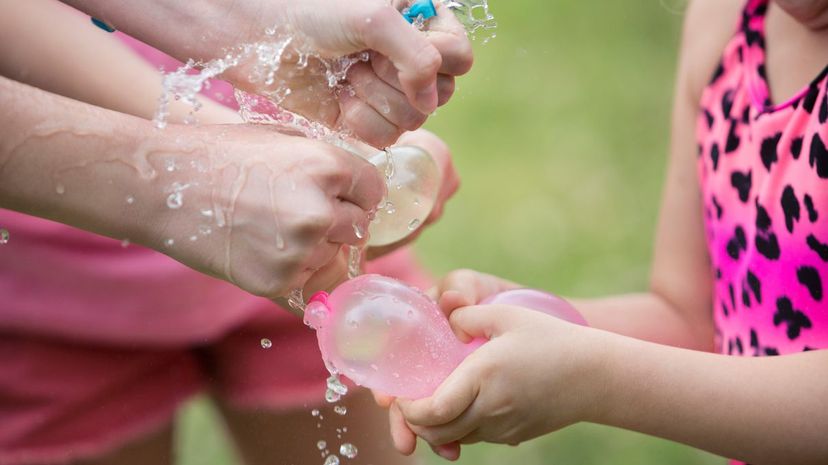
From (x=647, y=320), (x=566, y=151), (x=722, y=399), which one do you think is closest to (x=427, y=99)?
(x=722, y=399)

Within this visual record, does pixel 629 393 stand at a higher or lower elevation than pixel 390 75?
lower

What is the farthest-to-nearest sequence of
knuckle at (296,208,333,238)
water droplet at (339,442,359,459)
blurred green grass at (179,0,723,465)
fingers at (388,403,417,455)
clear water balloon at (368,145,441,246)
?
blurred green grass at (179,0,723,465)
water droplet at (339,442,359,459)
clear water balloon at (368,145,441,246)
fingers at (388,403,417,455)
knuckle at (296,208,333,238)

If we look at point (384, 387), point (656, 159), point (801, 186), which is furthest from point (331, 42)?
point (656, 159)

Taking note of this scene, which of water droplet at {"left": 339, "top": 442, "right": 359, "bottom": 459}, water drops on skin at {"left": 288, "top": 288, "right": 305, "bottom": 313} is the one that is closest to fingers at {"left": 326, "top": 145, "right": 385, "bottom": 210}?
water drops on skin at {"left": 288, "top": 288, "right": 305, "bottom": 313}

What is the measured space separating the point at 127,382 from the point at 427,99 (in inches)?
23.5

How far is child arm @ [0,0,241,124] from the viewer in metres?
1.16

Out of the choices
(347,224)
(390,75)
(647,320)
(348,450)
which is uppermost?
(390,75)

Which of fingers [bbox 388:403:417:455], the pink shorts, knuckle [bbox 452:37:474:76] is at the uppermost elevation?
knuckle [bbox 452:37:474:76]

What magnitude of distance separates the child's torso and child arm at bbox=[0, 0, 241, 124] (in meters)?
0.57

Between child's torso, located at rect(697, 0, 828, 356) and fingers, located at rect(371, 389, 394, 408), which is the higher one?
child's torso, located at rect(697, 0, 828, 356)

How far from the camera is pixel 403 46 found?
863 millimetres

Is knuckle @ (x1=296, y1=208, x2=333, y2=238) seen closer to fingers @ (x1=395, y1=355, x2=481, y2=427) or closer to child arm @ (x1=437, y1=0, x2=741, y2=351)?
fingers @ (x1=395, y1=355, x2=481, y2=427)

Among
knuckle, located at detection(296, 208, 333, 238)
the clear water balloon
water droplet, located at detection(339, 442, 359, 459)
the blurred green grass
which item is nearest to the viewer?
knuckle, located at detection(296, 208, 333, 238)

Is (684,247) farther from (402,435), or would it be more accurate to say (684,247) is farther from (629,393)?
(402,435)
